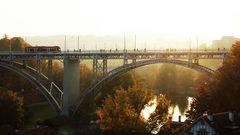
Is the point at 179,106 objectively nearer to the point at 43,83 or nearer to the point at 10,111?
the point at 43,83

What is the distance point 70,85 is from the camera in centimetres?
5756

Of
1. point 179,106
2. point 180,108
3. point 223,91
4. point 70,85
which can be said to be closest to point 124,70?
point 70,85

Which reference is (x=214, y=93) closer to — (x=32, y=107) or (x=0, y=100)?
(x=0, y=100)

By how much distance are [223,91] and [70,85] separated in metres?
23.8

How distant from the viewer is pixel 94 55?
56062 mm

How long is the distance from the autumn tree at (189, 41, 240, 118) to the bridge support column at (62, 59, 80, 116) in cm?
1965

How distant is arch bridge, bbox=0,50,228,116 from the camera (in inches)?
2053

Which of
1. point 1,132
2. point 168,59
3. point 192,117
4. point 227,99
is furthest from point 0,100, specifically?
point 227,99

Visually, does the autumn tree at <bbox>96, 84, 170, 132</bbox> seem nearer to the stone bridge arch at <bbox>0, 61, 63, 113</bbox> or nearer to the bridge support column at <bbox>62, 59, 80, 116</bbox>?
the bridge support column at <bbox>62, 59, 80, 116</bbox>

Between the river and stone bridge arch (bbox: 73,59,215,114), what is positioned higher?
stone bridge arch (bbox: 73,59,215,114)

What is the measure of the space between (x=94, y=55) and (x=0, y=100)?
453 inches

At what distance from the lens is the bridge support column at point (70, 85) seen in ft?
186

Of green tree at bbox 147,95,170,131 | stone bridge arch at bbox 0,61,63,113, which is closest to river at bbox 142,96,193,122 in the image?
stone bridge arch at bbox 0,61,63,113

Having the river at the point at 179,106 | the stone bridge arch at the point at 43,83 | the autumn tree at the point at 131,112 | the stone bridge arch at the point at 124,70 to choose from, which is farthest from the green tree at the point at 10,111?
the river at the point at 179,106
